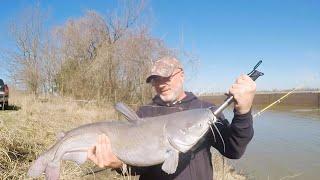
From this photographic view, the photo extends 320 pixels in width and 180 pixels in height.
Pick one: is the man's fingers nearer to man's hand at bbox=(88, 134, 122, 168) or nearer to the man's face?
man's hand at bbox=(88, 134, 122, 168)

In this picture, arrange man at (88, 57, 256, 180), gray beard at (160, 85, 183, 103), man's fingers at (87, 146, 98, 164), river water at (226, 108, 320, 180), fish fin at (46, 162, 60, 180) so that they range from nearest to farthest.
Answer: man at (88, 57, 256, 180) → man's fingers at (87, 146, 98, 164) → fish fin at (46, 162, 60, 180) → gray beard at (160, 85, 183, 103) → river water at (226, 108, 320, 180)

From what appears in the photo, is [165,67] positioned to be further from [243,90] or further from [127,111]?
[243,90]

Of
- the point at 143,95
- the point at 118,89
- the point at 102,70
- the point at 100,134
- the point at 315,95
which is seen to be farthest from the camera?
the point at 315,95

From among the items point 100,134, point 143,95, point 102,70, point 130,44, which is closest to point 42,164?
point 100,134

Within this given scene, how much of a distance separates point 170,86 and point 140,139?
77 cm

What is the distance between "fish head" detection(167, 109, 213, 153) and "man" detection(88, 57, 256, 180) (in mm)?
215

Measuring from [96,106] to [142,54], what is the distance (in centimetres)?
343

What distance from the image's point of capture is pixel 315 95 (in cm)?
4359

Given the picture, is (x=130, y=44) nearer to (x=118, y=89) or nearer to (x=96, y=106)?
(x=118, y=89)

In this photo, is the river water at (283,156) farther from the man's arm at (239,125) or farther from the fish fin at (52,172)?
the fish fin at (52,172)

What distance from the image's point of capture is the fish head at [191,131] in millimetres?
2615

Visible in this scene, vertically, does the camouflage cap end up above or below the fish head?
above

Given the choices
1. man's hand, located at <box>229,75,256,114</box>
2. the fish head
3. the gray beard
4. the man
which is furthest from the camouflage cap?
man's hand, located at <box>229,75,256,114</box>

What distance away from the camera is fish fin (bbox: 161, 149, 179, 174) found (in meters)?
2.59
